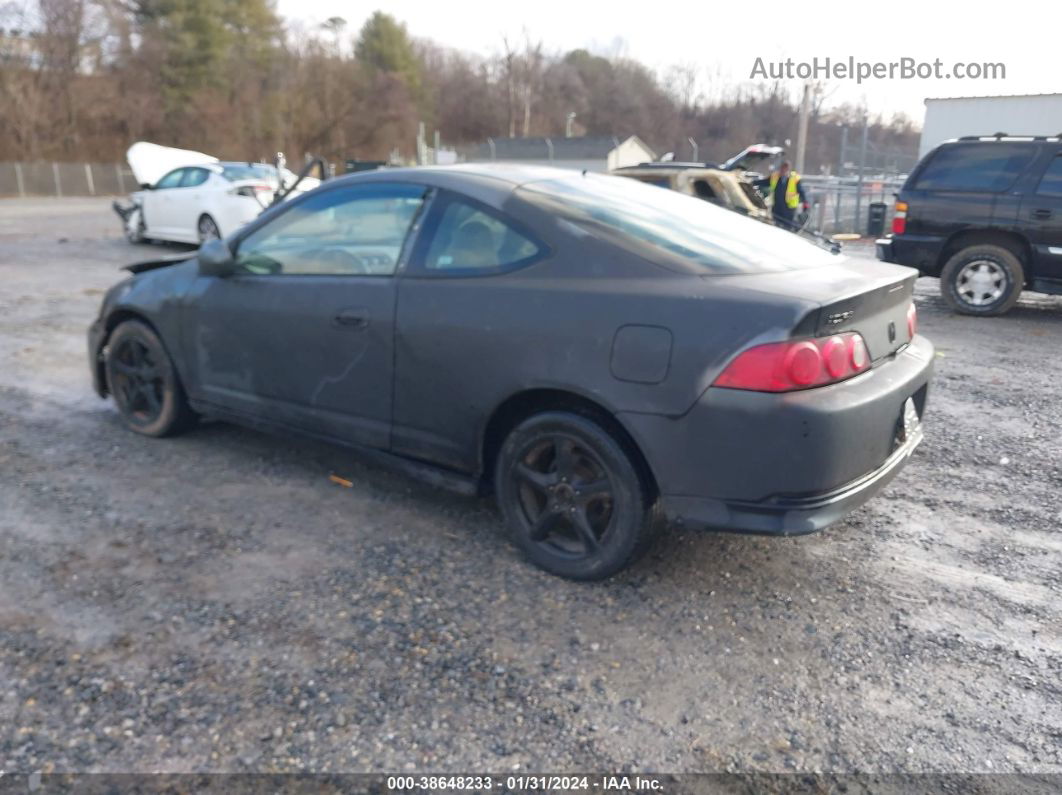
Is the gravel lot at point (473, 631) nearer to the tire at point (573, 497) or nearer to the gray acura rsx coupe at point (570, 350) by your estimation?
the tire at point (573, 497)

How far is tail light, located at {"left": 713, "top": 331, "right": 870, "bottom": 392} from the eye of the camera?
2857 millimetres

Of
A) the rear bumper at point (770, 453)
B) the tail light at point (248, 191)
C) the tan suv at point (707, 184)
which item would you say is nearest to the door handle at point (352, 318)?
the rear bumper at point (770, 453)

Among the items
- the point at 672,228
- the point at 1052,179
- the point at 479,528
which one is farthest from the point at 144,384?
the point at 1052,179

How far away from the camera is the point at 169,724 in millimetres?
2525

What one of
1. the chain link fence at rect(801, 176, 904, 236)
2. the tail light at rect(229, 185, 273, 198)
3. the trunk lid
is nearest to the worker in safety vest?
the chain link fence at rect(801, 176, 904, 236)

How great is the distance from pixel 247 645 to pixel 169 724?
1.39 feet

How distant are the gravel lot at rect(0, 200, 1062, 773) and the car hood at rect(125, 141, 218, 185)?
18.5 m

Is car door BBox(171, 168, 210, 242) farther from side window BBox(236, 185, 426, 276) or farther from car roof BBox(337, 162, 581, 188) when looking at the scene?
car roof BBox(337, 162, 581, 188)

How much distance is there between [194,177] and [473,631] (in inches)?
504

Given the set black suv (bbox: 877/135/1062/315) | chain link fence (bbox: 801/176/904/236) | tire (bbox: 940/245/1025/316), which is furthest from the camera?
chain link fence (bbox: 801/176/904/236)

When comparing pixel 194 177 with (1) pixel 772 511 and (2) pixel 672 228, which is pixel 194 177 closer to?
(2) pixel 672 228

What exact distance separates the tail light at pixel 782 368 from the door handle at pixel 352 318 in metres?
1.61

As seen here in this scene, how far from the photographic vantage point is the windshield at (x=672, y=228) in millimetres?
3342

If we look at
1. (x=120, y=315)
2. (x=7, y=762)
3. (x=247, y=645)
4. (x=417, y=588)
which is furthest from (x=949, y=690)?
(x=120, y=315)
